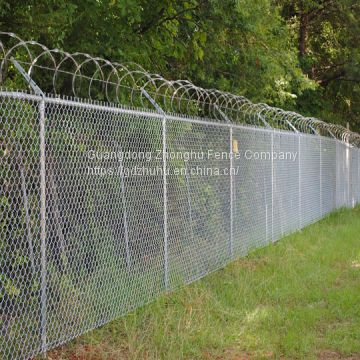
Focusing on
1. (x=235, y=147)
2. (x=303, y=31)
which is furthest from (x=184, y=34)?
(x=303, y=31)

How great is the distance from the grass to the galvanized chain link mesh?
0.20m

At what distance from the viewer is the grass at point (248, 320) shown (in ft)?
16.4

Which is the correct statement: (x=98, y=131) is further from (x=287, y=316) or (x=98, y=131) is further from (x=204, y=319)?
(x=287, y=316)

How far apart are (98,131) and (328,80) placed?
66.7ft

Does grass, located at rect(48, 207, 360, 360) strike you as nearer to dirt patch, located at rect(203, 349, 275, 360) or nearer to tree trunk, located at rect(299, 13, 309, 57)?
dirt patch, located at rect(203, 349, 275, 360)

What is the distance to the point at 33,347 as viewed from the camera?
171 inches

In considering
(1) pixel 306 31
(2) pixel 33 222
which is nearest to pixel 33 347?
(2) pixel 33 222

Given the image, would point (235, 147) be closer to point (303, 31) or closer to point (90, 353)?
point (90, 353)

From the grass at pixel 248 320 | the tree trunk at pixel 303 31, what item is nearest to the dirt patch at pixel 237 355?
the grass at pixel 248 320

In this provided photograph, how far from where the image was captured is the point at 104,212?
5348mm

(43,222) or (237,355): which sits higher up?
(43,222)

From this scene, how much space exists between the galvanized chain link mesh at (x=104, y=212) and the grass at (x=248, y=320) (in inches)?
7.9

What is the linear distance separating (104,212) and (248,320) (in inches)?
73.5

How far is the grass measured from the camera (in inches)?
197
